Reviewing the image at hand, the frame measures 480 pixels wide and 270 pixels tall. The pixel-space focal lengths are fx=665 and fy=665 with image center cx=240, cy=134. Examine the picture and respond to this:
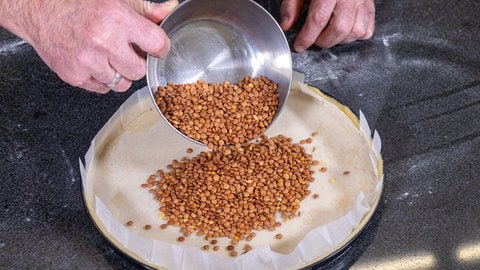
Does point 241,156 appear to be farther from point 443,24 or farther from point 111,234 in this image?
point 443,24

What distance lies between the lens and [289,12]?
1.46 meters

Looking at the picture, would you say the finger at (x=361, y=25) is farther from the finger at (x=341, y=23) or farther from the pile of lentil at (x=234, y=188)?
the pile of lentil at (x=234, y=188)

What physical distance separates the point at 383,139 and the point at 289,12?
1.20 feet

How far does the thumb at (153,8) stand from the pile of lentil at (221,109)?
137 millimetres

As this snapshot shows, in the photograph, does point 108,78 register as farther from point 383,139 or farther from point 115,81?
point 383,139

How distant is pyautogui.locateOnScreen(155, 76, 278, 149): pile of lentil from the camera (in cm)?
115

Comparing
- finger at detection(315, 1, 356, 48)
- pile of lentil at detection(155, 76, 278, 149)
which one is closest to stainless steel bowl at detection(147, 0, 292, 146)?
pile of lentil at detection(155, 76, 278, 149)

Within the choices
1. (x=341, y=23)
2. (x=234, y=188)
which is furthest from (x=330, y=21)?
(x=234, y=188)

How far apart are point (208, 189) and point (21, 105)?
48cm

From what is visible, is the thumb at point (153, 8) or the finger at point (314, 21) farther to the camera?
the finger at point (314, 21)

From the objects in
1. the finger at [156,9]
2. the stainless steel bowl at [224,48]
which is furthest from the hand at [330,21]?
the finger at [156,9]

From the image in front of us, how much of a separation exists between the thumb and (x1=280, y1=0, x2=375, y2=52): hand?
433mm

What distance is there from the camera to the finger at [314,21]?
1.40 metres

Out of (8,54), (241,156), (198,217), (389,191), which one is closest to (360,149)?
(389,191)
